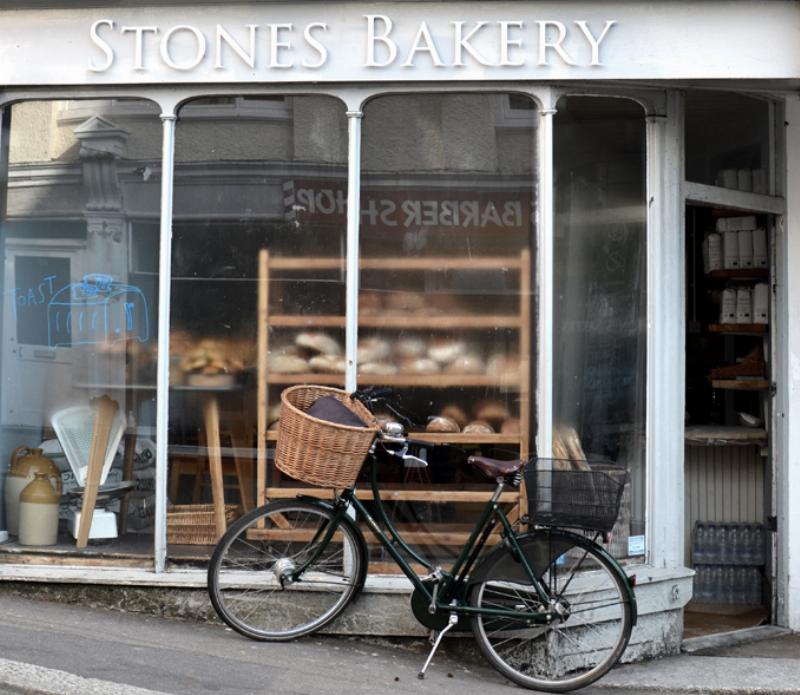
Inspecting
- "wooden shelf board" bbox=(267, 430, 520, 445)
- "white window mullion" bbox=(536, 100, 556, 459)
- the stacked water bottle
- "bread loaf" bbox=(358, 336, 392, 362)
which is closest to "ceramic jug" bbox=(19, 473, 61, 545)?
"bread loaf" bbox=(358, 336, 392, 362)

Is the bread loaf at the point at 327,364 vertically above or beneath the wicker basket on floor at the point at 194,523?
above

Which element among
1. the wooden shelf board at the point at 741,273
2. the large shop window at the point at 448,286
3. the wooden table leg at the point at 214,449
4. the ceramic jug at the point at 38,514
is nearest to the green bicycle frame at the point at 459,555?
the large shop window at the point at 448,286

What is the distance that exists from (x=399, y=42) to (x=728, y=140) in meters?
2.26

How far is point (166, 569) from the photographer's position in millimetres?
6742

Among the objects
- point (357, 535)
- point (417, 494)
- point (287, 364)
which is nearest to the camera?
point (357, 535)

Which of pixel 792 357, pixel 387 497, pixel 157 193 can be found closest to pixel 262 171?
pixel 157 193

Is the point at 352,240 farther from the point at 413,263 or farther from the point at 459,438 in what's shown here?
the point at 459,438

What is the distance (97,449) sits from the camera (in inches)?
278

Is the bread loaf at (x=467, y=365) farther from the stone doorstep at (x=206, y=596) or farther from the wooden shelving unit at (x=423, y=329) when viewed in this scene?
the stone doorstep at (x=206, y=596)

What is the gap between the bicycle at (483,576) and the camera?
5836 mm

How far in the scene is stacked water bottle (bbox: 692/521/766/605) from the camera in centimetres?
784

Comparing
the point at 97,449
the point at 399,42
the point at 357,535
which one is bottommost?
the point at 357,535

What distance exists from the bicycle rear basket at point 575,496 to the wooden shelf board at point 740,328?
93.1 inches

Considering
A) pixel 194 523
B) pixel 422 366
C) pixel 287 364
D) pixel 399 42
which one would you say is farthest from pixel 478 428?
pixel 399 42
